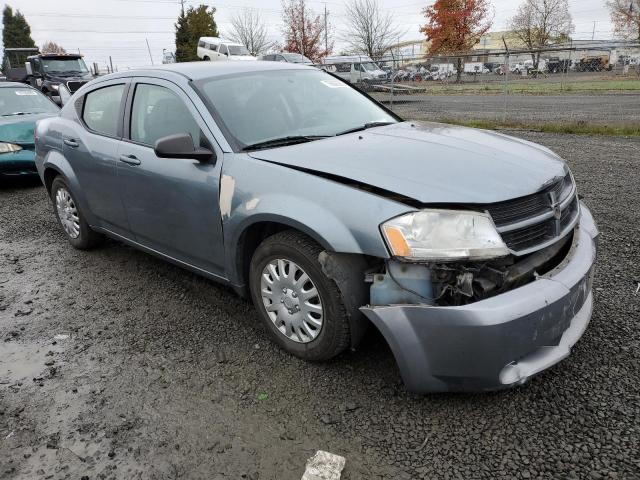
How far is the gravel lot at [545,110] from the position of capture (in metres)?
12.5

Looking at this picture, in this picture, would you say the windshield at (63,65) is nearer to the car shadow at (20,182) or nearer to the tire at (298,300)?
the car shadow at (20,182)

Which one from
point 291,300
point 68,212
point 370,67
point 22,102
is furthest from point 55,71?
point 291,300

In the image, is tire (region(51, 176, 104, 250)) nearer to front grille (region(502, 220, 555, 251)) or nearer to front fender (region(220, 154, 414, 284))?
front fender (region(220, 154, 414, 284))

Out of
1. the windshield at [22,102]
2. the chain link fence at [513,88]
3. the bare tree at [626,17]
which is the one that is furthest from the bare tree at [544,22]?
the windshield at [22,102]

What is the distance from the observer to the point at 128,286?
4.19 metres

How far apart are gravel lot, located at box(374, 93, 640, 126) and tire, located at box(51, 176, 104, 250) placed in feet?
34.0

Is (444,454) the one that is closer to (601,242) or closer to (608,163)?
(601,242)

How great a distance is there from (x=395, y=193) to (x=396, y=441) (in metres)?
1.13

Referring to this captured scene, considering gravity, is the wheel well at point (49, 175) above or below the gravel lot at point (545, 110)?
above

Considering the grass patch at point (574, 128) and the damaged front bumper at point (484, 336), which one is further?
the grass patch at point (574, 128)

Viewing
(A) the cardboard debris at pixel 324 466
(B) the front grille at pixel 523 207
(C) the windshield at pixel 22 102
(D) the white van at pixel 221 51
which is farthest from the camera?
(D) the white van at pixel 221 51

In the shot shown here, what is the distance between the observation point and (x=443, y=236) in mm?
2332

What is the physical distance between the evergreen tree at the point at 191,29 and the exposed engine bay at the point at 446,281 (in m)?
39.9

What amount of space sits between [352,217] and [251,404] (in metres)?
1.09
